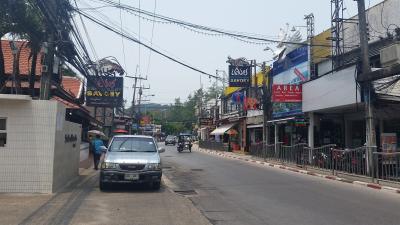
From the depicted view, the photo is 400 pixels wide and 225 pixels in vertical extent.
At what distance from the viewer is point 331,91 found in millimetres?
23250

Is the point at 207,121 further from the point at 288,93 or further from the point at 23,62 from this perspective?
the point at 23,62

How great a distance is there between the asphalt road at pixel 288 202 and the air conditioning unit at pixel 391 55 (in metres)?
4.36

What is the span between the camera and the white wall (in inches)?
837

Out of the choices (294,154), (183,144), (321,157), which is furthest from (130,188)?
(183,144)

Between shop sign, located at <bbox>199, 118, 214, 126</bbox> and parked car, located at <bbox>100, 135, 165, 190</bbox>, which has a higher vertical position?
shop sign, located at <bbox>199, 118, 214, 126</bbox>

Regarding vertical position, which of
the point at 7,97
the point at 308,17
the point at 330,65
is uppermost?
the point at 308,17

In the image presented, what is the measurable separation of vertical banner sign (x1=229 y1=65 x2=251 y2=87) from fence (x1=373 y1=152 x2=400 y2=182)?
1885 centimetres

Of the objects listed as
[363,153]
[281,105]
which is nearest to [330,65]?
[281,105]

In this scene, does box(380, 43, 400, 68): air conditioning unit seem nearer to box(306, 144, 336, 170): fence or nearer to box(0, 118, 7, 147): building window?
box(306, 144, 336, 170): fence

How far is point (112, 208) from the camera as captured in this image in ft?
36.1

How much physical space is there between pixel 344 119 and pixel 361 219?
18.2 meters

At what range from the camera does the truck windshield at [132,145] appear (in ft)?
51.1

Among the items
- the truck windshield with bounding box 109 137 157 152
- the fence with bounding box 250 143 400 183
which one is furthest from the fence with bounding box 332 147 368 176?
the truck windshield with bounding box 109 137 157 152

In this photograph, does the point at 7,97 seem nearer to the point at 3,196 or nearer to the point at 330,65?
the point at 3,196
